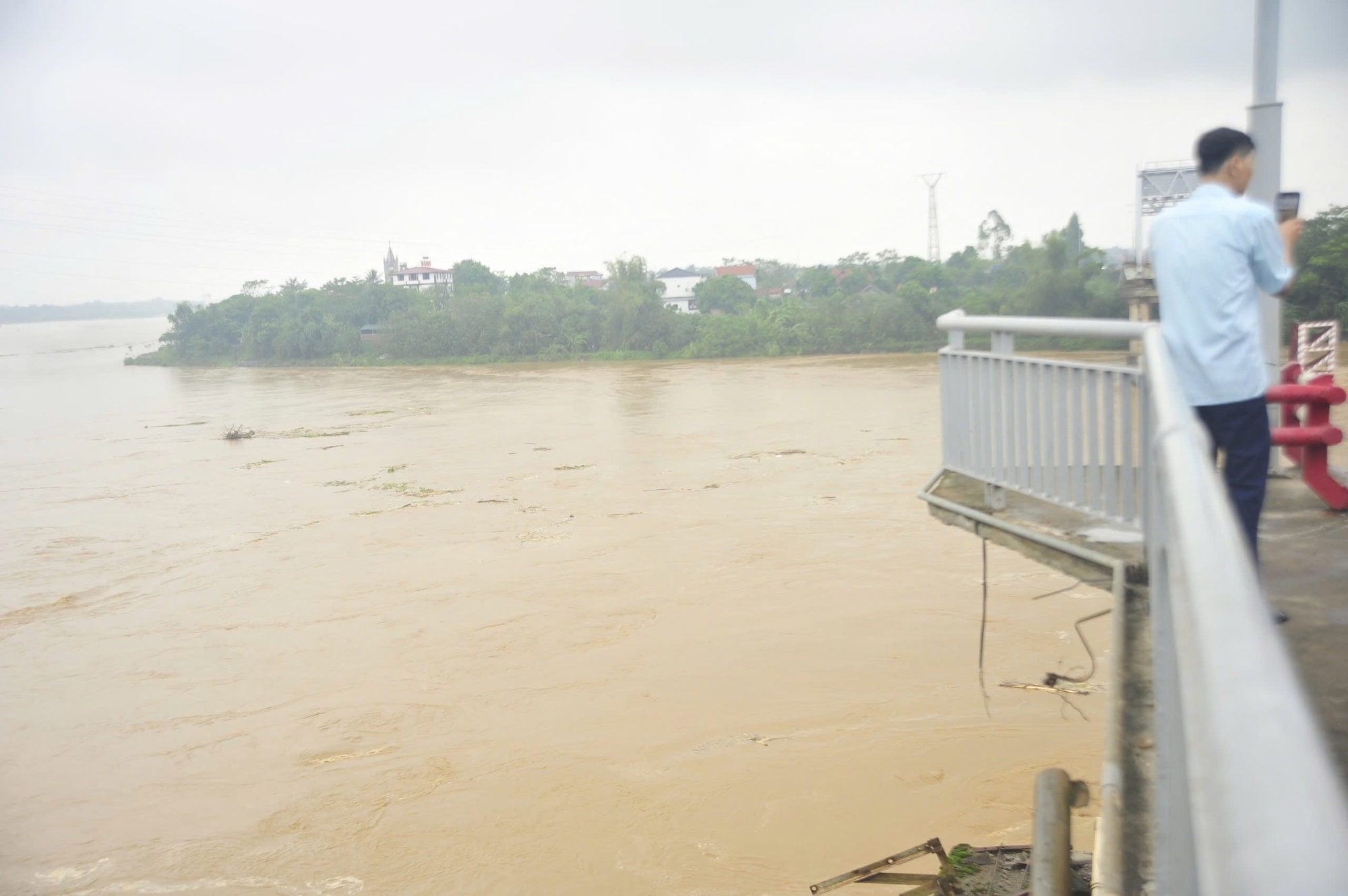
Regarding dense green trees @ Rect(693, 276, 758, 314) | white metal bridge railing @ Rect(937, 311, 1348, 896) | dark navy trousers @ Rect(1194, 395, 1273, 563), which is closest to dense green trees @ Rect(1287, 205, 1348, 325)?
dark navy trousers @ Rect(1194, 395, 1273, 563)

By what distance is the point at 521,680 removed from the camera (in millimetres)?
10609

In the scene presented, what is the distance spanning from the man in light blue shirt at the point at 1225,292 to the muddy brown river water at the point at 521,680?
159 inches

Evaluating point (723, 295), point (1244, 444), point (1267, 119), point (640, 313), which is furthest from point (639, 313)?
point (1244, 444)

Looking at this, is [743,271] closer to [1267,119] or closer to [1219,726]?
[1267,119]

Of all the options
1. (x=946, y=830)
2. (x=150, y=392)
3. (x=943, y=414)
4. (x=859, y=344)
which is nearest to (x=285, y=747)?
(x=946, y=830)

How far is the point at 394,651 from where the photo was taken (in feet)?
38.5

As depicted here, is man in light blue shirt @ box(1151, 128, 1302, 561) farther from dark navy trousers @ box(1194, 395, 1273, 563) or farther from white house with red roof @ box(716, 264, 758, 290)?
white house with red roof @ box(716, 264, 758, 290)

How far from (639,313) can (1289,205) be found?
2004 inches

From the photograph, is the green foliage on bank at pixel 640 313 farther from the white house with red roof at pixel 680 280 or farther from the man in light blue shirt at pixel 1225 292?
the man in light blue shirt at pixel 1225 292

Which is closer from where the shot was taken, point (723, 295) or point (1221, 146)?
point (1221, 146)

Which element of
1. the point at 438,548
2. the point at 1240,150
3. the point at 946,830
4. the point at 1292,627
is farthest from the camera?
the point at 438,548

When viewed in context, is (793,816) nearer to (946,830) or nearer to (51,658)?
(946,830)

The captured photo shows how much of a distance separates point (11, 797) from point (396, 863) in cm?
390

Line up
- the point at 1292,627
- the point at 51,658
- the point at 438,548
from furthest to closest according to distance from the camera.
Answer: the point at 438,548 < the point at 51,658 < the point at 1292,627
